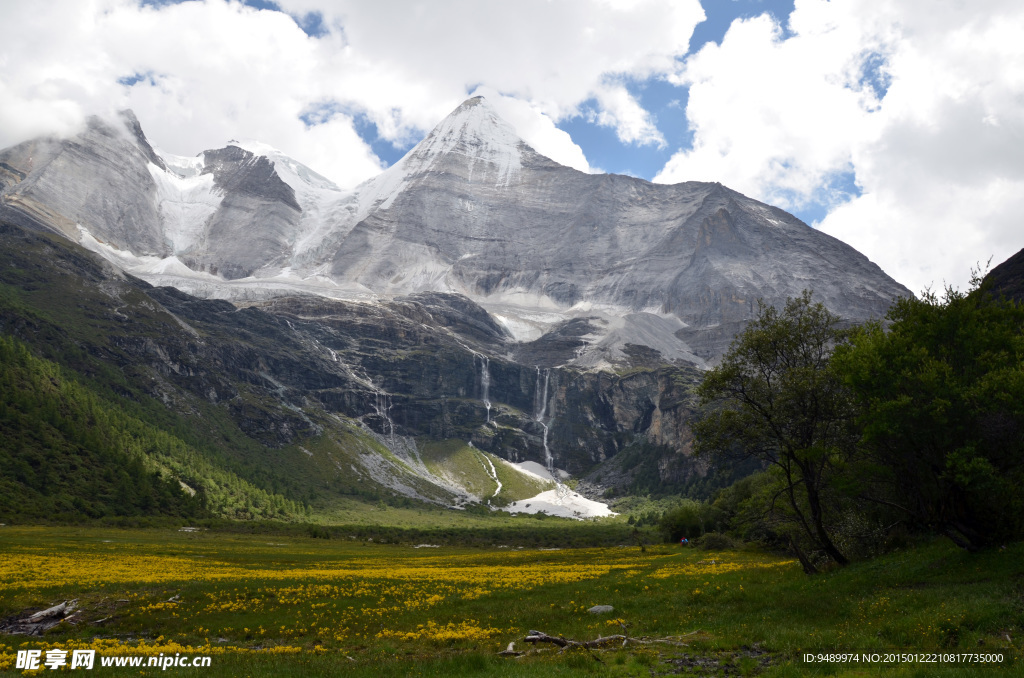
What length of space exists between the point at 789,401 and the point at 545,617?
15809 mm

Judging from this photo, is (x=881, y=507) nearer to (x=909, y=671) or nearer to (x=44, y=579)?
(x=909, y=671)

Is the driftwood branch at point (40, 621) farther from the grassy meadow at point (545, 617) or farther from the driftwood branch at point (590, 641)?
the driftwood branch at point (590, 641)

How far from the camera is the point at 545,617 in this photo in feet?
88.7

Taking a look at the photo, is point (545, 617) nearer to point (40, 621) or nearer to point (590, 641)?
point (590, 641)

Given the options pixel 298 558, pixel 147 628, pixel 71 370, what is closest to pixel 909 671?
pixel 147 628

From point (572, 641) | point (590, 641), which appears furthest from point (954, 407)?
point (572, 641)

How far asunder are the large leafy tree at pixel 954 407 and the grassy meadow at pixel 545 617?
85.8 inches

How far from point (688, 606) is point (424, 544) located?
9590cm

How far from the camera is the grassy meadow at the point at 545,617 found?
17.8 m

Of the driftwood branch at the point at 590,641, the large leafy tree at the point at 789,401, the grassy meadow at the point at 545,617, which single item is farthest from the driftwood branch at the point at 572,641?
the large leafy tree at the point at 789,401

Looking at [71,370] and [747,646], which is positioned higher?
[71,370]

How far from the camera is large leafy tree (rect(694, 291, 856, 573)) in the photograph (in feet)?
100.0

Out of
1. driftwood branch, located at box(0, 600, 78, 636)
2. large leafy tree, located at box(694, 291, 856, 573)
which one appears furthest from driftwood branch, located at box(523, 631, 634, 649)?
driftwood branch, located at box(0, 600, 78, 636)

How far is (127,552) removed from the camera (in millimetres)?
61469
